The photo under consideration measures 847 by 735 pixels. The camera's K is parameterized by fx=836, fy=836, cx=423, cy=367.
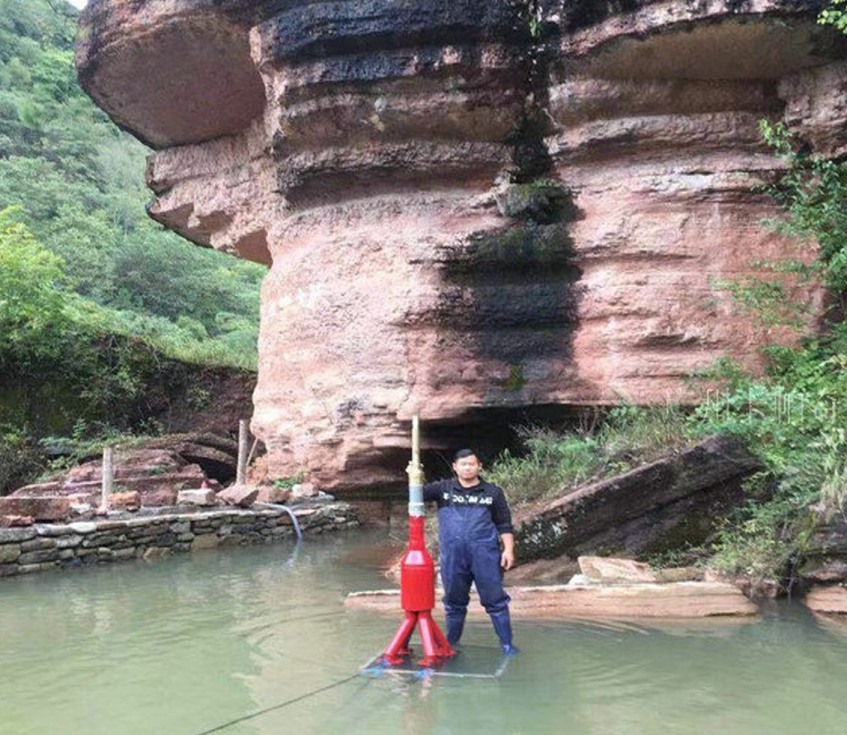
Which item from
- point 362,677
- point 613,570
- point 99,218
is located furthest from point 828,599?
point 99,218

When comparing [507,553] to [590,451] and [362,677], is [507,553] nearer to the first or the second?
[362,677]

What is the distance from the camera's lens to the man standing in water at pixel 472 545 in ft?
15.4

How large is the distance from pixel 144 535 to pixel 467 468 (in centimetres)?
614

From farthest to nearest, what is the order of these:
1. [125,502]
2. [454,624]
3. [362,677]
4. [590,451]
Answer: [125,502] → [590,451] → [454,624] → [362,677]

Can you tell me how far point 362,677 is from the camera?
14.4 feet

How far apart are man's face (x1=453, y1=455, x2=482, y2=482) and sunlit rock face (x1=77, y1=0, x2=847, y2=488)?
501 centimetres

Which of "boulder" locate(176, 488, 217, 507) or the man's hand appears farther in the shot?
"boulder" locate(176, 488, 217, 507)

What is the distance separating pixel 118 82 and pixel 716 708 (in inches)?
444

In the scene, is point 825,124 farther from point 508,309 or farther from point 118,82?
point 118,82

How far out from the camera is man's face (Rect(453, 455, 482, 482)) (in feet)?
15.9

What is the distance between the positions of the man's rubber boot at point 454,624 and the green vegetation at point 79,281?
1261 centimetres

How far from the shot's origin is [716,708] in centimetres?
376

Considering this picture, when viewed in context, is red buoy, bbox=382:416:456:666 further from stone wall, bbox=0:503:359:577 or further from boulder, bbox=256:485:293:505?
boulder, bbox=256:485:293:505

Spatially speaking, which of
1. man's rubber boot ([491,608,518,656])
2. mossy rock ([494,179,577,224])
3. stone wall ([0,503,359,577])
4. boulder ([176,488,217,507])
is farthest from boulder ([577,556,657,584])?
boulder ([176,488,217,507])
